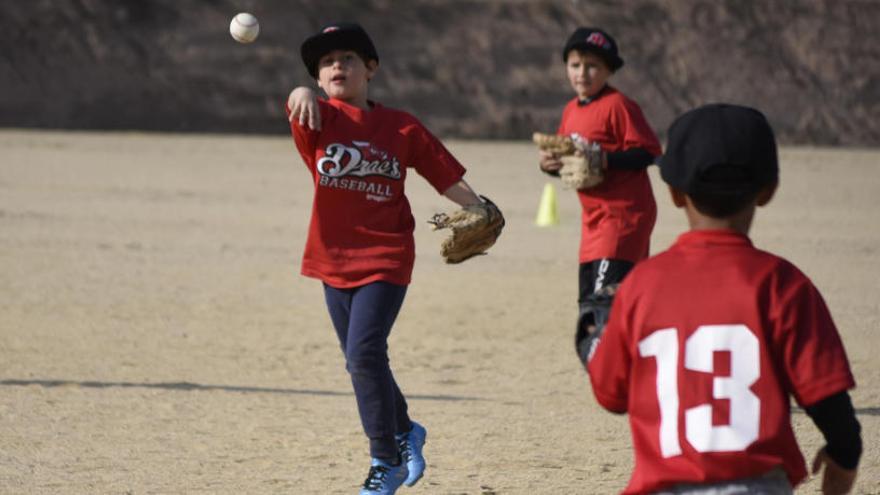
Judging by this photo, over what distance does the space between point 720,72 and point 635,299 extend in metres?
29.5

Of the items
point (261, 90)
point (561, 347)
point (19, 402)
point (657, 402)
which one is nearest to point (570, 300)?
point (561, 347)

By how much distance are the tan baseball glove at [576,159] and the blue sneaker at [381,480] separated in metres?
1.59

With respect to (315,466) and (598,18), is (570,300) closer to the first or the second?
(315,466)

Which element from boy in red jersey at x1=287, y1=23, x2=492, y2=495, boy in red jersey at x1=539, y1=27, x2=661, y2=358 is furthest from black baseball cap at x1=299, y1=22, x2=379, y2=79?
boy in red jersey at x1=539, y1=27, x2=661, y2=358

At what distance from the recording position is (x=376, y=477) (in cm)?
506

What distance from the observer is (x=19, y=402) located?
22.5 feet

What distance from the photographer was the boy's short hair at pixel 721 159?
278 cm

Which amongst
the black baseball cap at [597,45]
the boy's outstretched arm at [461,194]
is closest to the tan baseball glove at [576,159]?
the black baseball cap at [597,45]

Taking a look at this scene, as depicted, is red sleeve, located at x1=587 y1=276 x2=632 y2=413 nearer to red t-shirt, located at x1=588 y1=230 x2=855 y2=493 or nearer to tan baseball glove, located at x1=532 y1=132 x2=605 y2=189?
red t-shirt, located at x1=588 y1=230 x2=855 y2=493

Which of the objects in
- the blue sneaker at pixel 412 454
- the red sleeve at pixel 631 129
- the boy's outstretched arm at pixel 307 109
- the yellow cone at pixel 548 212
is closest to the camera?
the boy's outstretched arm at pixel 307 109

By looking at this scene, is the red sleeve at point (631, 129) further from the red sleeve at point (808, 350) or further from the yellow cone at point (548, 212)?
the yellow cone at point (548, 212)

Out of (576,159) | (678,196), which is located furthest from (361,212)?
(678,196)

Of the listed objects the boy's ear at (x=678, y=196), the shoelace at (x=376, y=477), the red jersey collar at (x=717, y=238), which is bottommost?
the shoelace at (x=376, y=477)

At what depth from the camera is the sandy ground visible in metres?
5.80
